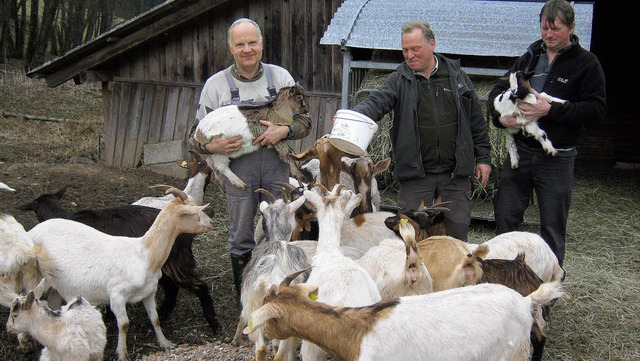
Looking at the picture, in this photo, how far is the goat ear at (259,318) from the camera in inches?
129

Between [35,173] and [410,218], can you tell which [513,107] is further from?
[35,173]

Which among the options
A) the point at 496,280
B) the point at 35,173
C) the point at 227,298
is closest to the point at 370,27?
the point at 227,298

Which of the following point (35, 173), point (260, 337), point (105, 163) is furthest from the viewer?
point (105, 163)

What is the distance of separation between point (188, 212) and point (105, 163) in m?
5.96

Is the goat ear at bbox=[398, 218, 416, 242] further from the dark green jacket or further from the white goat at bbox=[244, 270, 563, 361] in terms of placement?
the dark green jacket

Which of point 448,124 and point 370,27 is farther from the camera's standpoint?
point 370,27

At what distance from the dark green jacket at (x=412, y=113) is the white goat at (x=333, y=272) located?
1.81 ft

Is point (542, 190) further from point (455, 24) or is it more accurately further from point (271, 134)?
point (455, 24)

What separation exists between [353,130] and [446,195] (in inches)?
40.1

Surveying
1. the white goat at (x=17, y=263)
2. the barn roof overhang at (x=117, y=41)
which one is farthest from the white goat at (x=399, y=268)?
the barn roof overhang at (x=117, y=41)

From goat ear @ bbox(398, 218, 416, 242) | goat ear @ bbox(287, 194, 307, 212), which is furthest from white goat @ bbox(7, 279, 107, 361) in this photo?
goat ear @ bbox(398, 218, 416, 242)

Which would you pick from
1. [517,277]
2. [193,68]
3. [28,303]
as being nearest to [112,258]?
[28,303]

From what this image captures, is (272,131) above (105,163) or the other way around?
above

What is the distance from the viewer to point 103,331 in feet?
13.9
